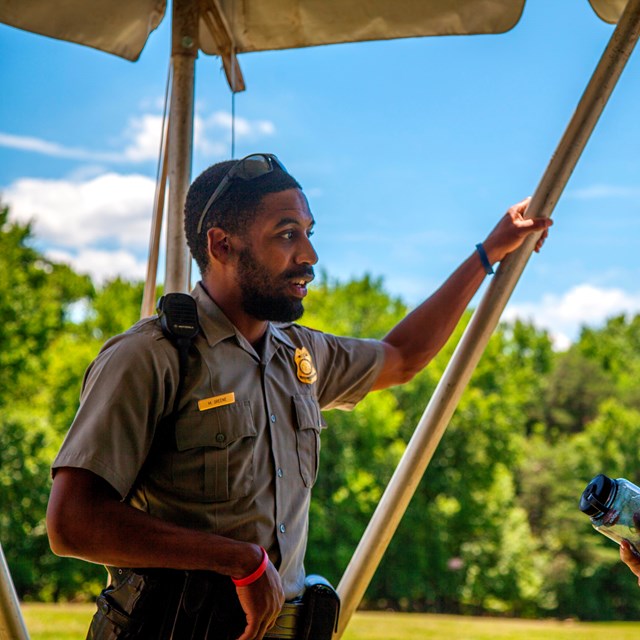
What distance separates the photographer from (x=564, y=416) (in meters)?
42.5

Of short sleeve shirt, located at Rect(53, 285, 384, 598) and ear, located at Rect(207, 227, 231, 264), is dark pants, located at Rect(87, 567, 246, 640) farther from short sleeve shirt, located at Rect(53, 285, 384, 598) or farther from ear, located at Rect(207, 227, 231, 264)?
ear, located at Rect(207, 227, 231, 264)

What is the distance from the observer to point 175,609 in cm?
189

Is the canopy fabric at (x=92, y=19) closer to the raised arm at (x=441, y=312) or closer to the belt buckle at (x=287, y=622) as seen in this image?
the raised arm at (x=441, y=312)

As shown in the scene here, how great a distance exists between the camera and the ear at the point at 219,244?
2.25 m

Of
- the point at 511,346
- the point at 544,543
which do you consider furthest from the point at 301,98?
the point at 544,543

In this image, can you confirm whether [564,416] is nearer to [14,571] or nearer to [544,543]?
[544,543]

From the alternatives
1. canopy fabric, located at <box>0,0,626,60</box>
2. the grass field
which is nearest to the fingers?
canopy fabric, located at <box>0,0,626,60</box>

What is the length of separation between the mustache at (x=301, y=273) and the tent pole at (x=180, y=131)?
0.67 m

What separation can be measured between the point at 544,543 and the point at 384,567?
6.89m

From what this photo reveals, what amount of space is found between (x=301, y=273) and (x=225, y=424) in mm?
414

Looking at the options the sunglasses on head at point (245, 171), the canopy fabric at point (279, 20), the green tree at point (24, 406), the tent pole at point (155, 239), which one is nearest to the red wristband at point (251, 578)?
the sunglasses on head at point (245, 171)

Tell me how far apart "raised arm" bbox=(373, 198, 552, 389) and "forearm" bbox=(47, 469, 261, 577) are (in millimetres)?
910

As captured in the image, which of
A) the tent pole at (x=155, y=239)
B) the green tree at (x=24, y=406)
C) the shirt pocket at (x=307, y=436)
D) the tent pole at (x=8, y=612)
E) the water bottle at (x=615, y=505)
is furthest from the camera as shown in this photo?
the green tree at (x=24, y=406)

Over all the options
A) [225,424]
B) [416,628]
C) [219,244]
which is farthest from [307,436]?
[416,628]
